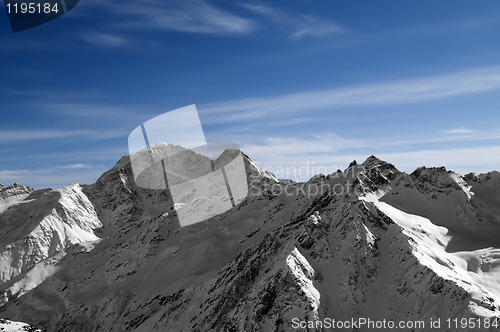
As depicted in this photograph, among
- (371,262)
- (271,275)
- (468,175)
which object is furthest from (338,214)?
(468,175)

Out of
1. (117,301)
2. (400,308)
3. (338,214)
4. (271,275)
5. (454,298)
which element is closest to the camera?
(454,298)

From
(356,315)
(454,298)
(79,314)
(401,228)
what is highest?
(401,228)

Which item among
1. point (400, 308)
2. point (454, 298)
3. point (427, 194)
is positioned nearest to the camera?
point (454, 298)

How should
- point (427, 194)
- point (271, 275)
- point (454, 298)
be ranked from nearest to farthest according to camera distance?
point (454, 298) → point (271, 275) → point (427, 194)

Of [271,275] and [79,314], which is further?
[79,314]

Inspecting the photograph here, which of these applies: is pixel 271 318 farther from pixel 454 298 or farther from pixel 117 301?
pixel 117 301

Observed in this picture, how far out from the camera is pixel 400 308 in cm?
12562

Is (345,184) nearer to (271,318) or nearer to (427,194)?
(427,194)

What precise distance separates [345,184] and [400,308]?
A: 63638 millimetres

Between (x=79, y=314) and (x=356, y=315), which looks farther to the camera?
(x=79, y=314)

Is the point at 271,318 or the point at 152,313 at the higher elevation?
the point at 271,318

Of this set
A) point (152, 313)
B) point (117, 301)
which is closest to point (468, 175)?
point (152, 313)

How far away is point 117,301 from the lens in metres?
188

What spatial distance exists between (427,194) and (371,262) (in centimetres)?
5075
